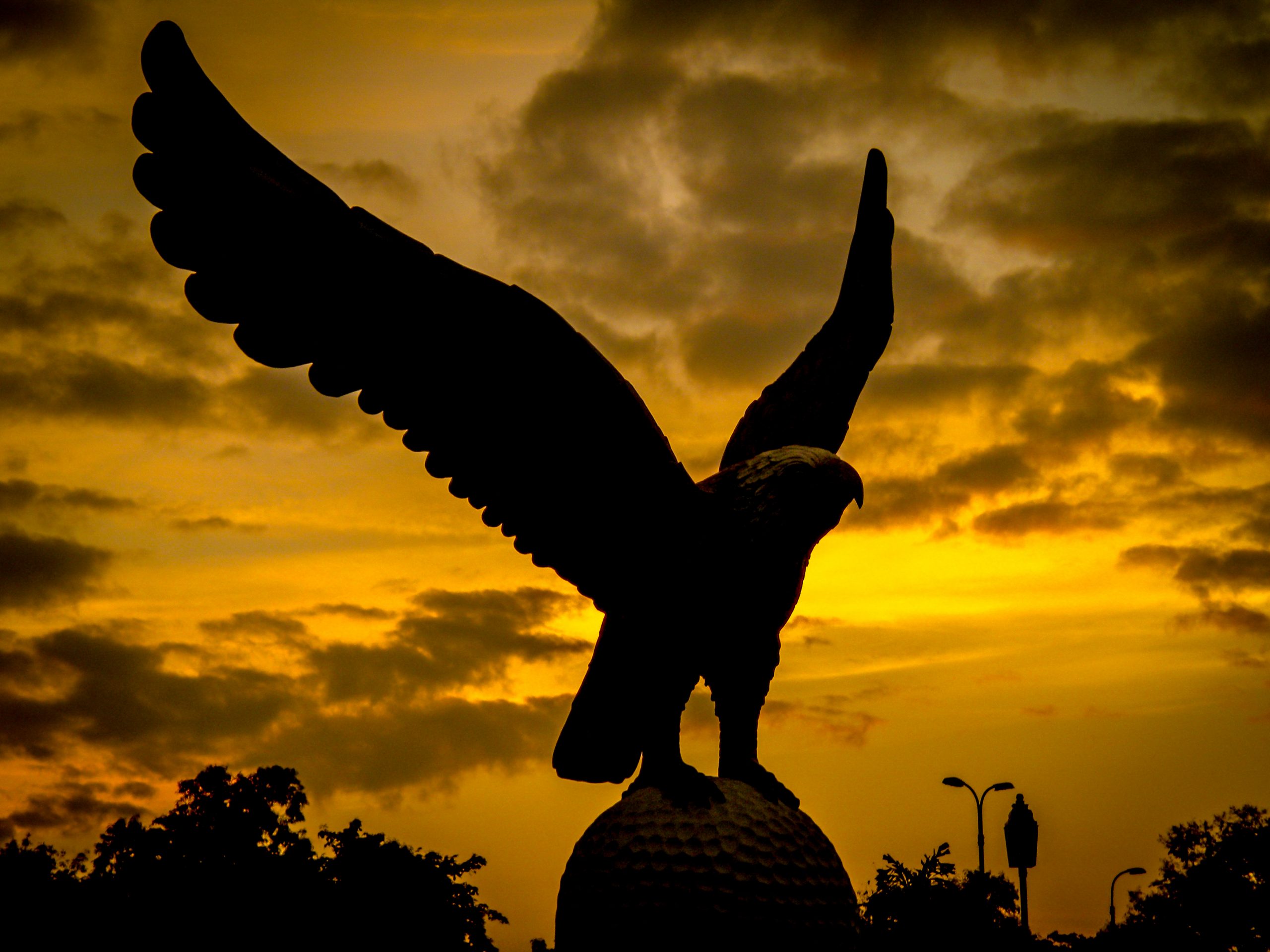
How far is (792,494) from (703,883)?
205cm

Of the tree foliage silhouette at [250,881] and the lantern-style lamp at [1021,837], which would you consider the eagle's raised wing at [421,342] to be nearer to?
the lantern-style lamp at [1021,837]

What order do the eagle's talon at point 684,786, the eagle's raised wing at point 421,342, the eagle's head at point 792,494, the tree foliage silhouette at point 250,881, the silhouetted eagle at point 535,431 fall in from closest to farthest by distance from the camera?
the eagle's raised wing at point 421,342 < the silhouetted eagle at point 535,431 < the eagle's talon at point 684,786 < the eagle's head at point 792,494 < the tree foliage silhouette at point 250,881

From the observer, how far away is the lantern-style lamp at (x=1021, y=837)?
17484 mm

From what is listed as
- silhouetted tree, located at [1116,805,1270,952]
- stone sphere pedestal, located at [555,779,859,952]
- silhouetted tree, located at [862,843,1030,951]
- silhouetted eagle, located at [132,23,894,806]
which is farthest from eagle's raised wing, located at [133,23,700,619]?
silhouetted tree, located at [1116,805,1270,952]

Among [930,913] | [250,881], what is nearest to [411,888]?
[250,881]

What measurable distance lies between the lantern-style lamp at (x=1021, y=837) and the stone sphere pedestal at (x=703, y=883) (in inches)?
479

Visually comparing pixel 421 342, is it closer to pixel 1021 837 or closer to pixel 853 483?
pixel 853 483

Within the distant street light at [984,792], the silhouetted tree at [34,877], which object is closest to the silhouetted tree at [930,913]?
the distant street light at [984,792]

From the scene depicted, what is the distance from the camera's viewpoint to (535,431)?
20.7ft

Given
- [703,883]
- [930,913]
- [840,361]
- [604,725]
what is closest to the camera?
[703,883]

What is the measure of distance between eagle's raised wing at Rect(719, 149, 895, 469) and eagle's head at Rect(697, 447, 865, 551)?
88 cm

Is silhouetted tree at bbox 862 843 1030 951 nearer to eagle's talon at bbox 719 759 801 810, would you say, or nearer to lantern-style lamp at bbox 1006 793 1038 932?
lantern-style lamp at bbox 1006 793 1038 932

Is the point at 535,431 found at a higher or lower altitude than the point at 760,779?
higher

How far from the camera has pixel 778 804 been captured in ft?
21.4
